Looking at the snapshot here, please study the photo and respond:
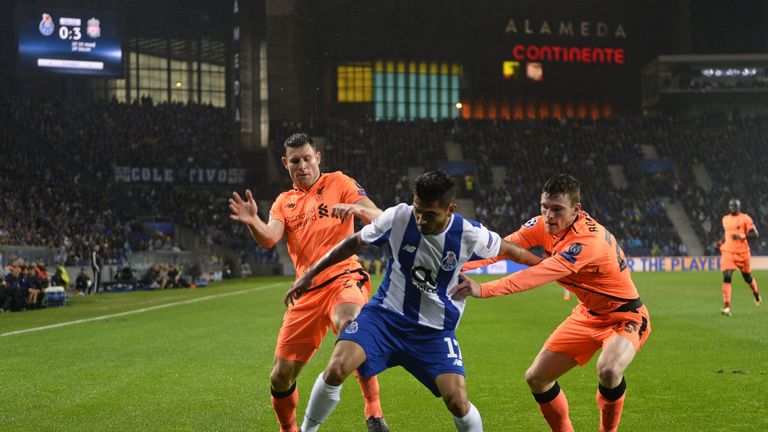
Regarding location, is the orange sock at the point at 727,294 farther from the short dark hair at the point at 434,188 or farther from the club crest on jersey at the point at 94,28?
the club crest on jersey at the point at 94,28

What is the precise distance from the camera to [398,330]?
6.34 m

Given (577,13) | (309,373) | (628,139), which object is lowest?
(309,373)

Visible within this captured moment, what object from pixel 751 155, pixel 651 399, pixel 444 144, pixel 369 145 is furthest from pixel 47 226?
pixel 751 155

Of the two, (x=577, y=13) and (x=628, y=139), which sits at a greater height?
(x=577, y=13)

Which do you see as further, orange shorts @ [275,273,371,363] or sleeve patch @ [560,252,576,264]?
orange shorts @ [275,273,371,363]

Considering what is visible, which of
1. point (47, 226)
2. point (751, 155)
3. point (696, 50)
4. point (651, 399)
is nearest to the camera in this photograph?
point (651, 399)

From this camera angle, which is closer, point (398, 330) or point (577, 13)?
point (398, 330)

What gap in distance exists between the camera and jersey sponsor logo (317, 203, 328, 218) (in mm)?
7918

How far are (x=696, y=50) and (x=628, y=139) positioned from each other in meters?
14.2

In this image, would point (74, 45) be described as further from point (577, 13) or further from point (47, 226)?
point (577, 13)

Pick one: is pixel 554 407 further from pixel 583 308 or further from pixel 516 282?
pixel 516 282

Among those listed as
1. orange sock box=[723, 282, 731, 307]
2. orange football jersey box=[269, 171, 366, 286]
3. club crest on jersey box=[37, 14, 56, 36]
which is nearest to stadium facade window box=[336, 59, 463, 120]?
club crest on jersey box=[37, 14, 56, 36]

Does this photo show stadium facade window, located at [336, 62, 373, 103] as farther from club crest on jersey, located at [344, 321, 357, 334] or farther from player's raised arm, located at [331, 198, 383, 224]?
club crest on jersey, located at [344, 321, 357, 334]

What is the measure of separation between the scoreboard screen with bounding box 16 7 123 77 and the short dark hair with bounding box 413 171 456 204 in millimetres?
52696
